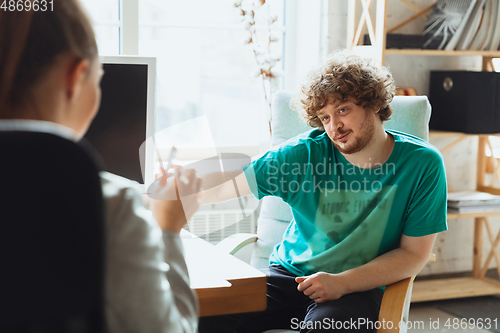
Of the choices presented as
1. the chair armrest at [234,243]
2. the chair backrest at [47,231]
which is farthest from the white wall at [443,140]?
the chair backrest at [47,231]

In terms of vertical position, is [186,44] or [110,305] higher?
[186,44]

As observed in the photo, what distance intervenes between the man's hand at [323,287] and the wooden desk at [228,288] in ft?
0.98

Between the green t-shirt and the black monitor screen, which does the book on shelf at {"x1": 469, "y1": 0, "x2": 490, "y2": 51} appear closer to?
the green t-shirt

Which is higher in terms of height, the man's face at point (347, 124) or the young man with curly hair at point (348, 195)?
the man's face at point (347, 124)

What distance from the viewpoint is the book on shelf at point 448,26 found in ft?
7.75

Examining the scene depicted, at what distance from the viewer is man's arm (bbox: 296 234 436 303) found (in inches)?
51.7

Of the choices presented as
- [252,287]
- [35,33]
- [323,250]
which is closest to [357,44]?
[323,250]

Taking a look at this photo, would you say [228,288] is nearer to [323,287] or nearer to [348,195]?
[323,287]

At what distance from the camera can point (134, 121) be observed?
144 cm

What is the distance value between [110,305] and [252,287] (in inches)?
19.8

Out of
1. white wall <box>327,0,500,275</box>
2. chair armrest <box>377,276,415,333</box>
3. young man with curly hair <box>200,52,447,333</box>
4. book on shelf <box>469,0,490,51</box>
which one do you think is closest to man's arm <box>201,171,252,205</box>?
young man with curly hair <box>200,52,447,333</box>

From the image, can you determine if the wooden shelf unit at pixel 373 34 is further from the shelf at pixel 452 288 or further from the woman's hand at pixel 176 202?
the woman's hand at pixel 176 202

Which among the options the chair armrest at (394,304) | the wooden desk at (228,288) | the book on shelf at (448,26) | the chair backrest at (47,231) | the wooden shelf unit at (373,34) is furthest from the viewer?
the book on shelf at (448,26)

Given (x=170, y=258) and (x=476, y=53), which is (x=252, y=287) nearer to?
(x=170, y=258)
